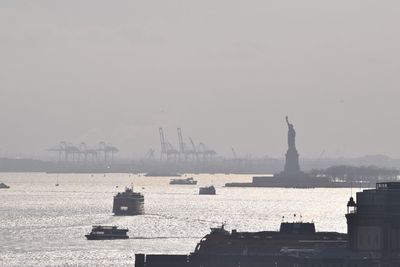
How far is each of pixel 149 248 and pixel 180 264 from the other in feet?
200

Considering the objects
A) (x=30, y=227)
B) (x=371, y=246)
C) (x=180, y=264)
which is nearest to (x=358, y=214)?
(x=371, y=246)

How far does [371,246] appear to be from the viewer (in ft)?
223

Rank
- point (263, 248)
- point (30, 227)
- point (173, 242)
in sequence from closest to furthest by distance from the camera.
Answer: point (263, 248), point (173, 242), point (30, 227)

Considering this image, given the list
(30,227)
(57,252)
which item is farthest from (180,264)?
(30,227)

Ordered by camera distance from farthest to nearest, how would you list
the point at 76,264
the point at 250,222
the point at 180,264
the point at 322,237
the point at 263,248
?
the point at 250,222, the point at 76,264, the point at 322,237, the point at 263,248, the point at 180,264

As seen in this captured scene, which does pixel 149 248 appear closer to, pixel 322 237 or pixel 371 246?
pixel 322 237

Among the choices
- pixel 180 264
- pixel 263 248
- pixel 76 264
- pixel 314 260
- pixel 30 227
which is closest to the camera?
pixel 314 260

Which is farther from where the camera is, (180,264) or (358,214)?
(180,264)

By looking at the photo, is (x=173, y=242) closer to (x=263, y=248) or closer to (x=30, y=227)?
(x=30, y=227)

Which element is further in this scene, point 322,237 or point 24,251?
point 24,251

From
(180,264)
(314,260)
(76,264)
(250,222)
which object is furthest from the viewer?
(250,222)

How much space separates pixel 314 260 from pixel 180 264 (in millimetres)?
10584

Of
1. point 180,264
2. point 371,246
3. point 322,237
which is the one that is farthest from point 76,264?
point 371,246

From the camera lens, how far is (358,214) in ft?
222
